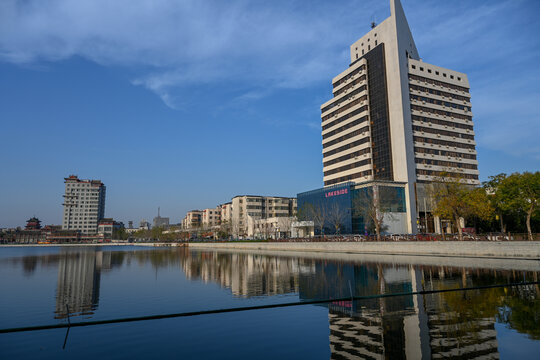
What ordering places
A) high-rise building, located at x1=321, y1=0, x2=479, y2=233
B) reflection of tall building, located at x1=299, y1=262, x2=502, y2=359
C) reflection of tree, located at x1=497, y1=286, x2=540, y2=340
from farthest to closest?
high-rise building, located at x1=321, y1=0, x2=479, y2=233
reflection of tree, located at x1=497, y1=286, x2=540, y2=340
reflection of tall building, located at x1=299, y1=262, x2=502, y2=359

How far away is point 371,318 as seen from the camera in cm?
1361

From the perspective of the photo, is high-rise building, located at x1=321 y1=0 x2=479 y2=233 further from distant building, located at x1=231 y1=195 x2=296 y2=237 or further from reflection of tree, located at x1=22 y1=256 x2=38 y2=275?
distant building, located at x1=231 y1=195 x2=296 y2=237

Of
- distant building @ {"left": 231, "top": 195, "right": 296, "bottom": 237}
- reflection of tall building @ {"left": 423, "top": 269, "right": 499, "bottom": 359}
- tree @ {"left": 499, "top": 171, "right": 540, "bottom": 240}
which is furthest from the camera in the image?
distant building @ {"left": 231, "top": 195, "right": 296, "bottom": 237}

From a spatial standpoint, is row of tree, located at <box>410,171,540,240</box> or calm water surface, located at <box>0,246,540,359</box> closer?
calm water surface, located at <box>0,246,540,359</box>

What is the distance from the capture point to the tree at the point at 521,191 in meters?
51.9

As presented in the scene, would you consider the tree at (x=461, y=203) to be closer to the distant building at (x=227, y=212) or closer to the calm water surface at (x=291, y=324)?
the calm water surface at (x=291, y=324)

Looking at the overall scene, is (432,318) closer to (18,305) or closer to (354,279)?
(354,279)

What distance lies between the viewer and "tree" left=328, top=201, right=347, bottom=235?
282 ft

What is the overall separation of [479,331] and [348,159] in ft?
274

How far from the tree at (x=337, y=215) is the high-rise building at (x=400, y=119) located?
741cm

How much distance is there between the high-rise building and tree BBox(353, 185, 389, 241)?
3200mm

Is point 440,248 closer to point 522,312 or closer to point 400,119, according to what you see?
point 522,312

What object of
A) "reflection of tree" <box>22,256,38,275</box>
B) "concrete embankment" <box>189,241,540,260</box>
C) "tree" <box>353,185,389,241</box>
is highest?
"tree" <box>353,185,389,241</box>

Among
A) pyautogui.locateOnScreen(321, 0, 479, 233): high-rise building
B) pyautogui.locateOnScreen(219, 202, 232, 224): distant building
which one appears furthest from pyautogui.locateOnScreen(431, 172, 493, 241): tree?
pyautogui.locateOnScreen(219, 202, 232, 224): distant building
